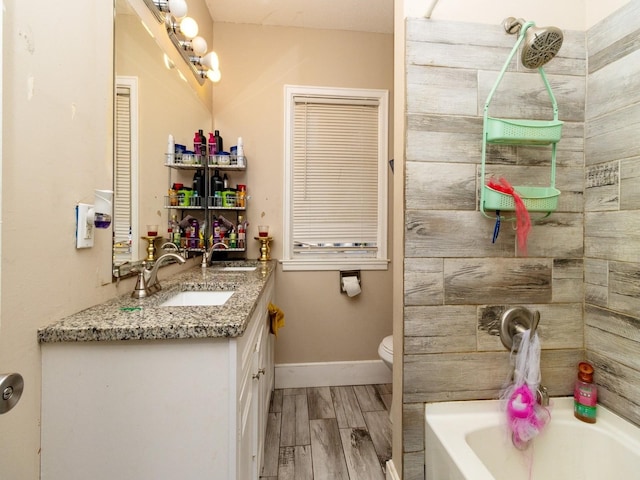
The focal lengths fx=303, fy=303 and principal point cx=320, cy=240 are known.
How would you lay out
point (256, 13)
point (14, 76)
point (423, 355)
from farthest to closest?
point (256, 13) < point (423, 355) < point (14, 76)

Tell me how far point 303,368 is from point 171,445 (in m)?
1.58

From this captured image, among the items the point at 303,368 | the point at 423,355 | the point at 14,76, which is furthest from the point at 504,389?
the point at 14,76

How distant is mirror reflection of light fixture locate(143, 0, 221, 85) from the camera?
1.44 meters

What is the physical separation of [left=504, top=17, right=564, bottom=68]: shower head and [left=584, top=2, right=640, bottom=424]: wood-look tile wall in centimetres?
28

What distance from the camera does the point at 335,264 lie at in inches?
92.5

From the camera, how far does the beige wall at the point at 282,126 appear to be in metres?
2.29

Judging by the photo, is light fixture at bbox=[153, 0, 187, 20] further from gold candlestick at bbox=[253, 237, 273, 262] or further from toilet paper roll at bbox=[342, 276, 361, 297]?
toilet paper roll at bbox=[342, 276, 361, 297]

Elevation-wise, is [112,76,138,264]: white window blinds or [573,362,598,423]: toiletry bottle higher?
[112,76,138,264]: white window blinds

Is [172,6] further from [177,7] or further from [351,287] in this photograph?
[351,287]

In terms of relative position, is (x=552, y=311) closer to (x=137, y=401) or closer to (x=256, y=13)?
(x=137, y=401)

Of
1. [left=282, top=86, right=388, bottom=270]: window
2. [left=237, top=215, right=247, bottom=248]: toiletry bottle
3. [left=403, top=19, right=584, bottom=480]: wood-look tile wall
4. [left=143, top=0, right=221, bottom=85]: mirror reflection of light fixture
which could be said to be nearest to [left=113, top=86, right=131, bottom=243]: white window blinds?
[left=143, top=0, right=221, bottom=85]: mirror reflection of light fixture

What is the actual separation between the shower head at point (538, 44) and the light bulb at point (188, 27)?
1525 millimetres

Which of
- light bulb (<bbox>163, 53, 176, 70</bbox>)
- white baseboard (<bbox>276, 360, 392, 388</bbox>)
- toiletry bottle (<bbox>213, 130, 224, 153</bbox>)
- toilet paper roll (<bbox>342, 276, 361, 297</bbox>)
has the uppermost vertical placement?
light bulb (<bbox>163, 53, 176, 70</bbox>)

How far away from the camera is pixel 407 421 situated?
1.17m
